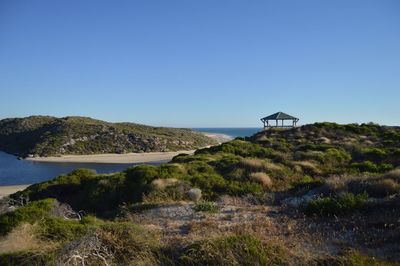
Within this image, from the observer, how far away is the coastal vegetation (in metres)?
6.31

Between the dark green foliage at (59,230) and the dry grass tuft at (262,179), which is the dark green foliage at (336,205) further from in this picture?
the dry grass tuft at (262,179)

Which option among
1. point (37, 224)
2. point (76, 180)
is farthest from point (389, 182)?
point (76, 180)

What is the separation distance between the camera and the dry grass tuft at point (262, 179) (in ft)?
53.9


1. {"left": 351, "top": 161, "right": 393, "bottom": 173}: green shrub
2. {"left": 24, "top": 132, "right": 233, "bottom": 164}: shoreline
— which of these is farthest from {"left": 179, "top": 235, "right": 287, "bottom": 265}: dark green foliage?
{"left": 24, "top": 132, "right": 233, "bottom": 164}: shoreline

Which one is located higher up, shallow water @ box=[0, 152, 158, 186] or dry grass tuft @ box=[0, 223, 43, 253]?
dry grass tuft @ box=[0, 223, 43, 253]

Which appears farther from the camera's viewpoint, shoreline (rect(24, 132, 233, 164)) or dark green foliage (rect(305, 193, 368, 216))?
shoreline (rect(24, 132, 233, 164))

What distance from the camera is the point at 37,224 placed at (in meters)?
8.37

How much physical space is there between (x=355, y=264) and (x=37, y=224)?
6006 mm

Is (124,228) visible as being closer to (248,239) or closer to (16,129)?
(248,239)

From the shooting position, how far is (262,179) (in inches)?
661

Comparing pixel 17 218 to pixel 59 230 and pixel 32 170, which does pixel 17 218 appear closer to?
pixel 59 230

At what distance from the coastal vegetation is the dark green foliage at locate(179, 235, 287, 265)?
0.02m

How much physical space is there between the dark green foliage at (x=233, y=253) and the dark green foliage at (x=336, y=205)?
155 inches

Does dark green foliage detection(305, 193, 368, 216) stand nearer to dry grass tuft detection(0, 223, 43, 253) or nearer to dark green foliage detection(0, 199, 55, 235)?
dry grass tuft detection(0, 223, 43, 253)
